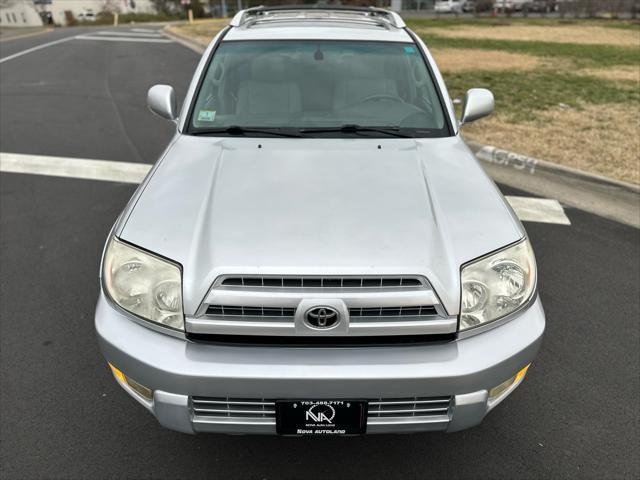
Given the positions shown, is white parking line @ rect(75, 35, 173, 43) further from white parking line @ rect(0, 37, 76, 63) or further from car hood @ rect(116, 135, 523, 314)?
car hood @ rect(116, 135, 523, 314)

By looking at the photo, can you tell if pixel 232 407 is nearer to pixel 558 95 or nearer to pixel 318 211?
pixel 318 211

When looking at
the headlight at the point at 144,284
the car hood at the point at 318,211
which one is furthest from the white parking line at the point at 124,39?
the headlight at the point at 144,284

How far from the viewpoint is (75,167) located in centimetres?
594

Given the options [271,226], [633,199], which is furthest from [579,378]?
[633,199]

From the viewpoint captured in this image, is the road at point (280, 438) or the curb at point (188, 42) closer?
the road at point (280, 438)

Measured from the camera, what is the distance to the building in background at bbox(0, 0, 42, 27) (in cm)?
6275

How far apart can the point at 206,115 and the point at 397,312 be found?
A: 5.84 feet

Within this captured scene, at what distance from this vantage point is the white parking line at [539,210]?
4.66 meters

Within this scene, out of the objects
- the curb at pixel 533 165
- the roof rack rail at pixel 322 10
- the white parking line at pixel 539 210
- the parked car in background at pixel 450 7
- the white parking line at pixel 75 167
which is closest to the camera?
the roof rack rail at pixel 322 10

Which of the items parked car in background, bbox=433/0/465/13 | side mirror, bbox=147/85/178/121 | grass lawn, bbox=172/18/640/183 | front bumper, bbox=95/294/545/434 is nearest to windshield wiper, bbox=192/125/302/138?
side mirror, bbox=147/85/178/121

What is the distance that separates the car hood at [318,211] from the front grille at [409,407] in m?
0.34

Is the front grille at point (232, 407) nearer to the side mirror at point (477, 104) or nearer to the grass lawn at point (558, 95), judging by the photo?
the side mirror at point (477, 104)

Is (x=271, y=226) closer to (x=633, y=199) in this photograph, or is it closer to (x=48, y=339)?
(x=48, y=339)

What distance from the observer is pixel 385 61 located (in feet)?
11.0
